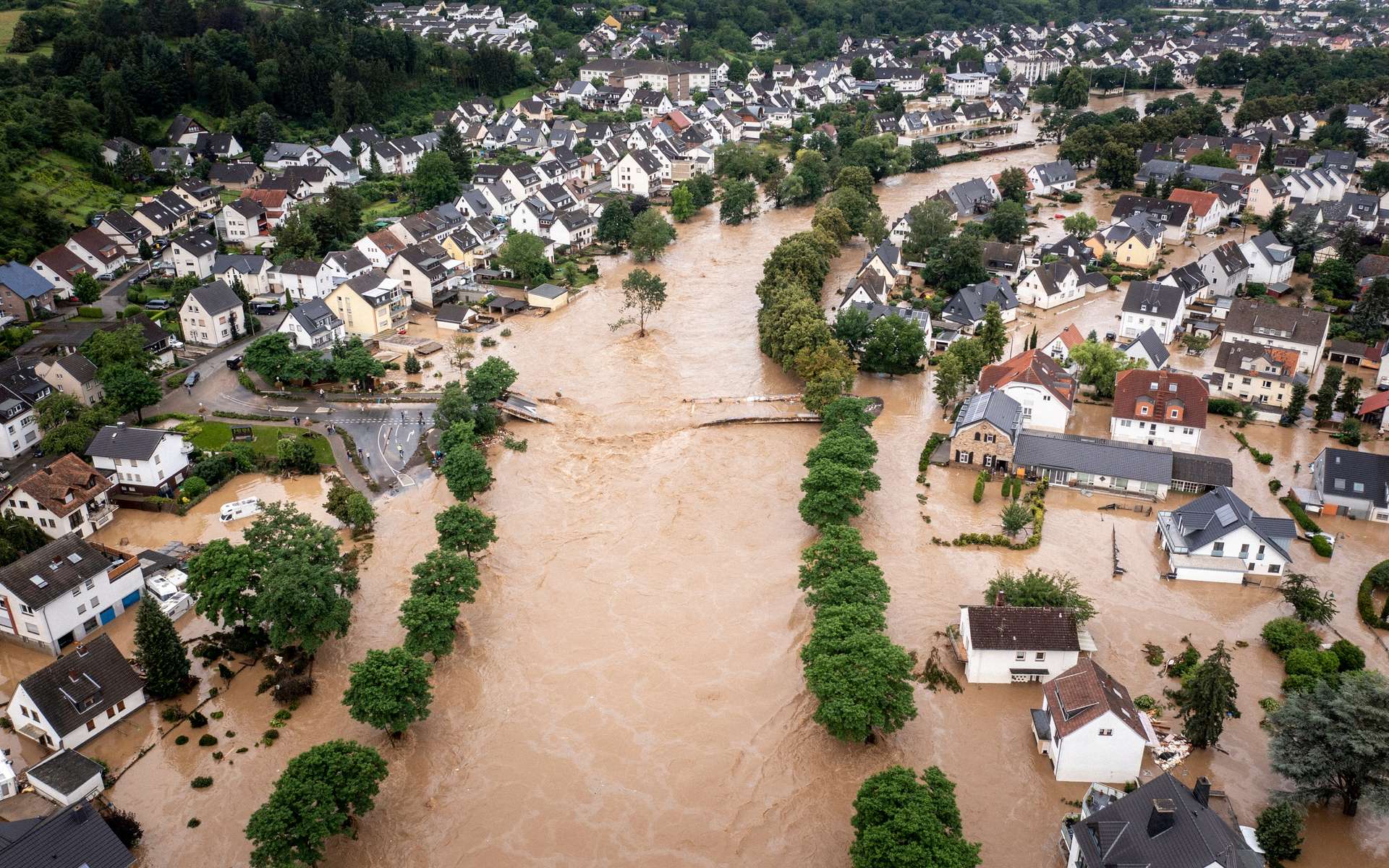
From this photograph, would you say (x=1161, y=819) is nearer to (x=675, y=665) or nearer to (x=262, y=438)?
(x=675, y=665)

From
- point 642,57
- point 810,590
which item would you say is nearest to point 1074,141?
point 642,57

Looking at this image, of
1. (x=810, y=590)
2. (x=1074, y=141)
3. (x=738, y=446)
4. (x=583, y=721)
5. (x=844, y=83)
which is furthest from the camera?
(x=844, y=83)

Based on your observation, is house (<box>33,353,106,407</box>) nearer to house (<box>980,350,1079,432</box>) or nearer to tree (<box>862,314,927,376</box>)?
tree (<box>862,314,927,376</box>)

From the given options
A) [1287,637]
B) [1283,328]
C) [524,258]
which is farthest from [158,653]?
[1283,328]

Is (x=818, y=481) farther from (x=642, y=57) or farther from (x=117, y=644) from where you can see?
(x=642, y=57)

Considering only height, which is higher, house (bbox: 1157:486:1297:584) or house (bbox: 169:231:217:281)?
house (bbox: 169:231:217:281)

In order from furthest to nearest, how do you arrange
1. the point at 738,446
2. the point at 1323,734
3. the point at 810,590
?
the point at 738,446 → the point at 810,590 → the point at 1323,734

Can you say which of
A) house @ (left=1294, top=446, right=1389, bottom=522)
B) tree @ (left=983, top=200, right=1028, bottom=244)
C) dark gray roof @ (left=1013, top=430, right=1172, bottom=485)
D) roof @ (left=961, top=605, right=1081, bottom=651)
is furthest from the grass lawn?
tree @ (left=983, top=200, right=1028, bottom=244)
